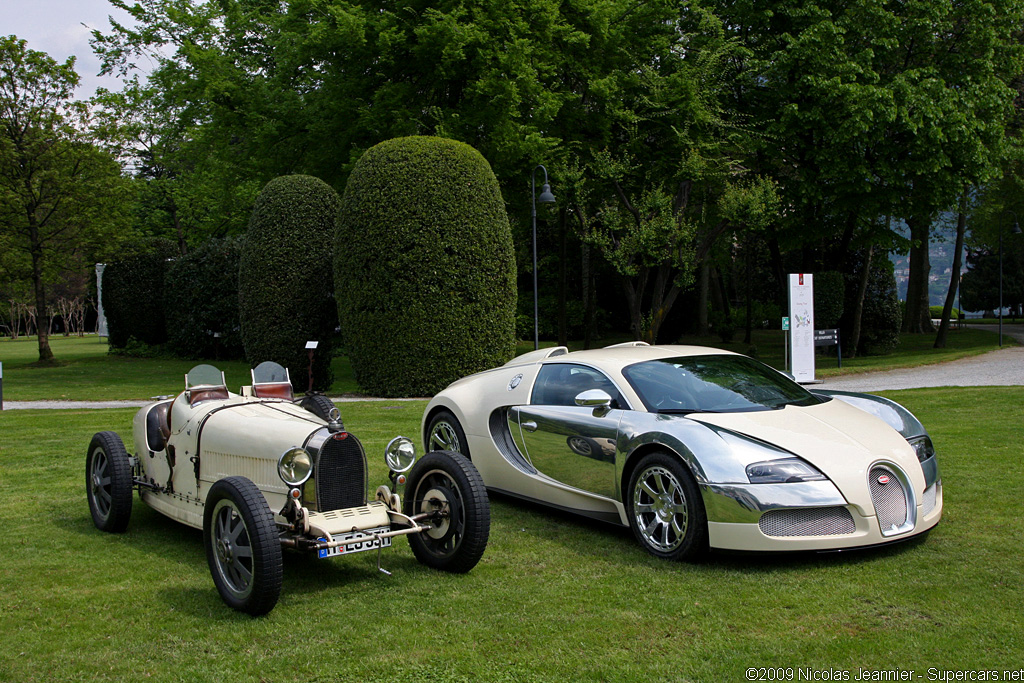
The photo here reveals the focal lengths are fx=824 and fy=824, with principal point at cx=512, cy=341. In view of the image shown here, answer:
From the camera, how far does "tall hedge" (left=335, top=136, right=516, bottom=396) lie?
17047 mm

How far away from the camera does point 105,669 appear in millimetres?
3865

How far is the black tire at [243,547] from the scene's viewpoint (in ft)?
14.4

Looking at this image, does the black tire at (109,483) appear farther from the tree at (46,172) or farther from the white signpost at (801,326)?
the tree at (46,172)

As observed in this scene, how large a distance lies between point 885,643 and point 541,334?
32686 mm

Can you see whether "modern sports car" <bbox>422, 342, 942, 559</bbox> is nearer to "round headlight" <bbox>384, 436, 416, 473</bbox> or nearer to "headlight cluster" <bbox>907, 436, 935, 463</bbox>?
"headlight cluster" <bbox>907, 436, 935, 463</bbox>

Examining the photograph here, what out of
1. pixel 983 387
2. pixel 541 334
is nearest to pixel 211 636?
pixel 983 387

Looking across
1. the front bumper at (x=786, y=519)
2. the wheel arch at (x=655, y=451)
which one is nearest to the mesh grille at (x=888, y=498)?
the front bumper at (x=786, y=519)

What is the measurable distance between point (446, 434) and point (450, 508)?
8.40ft

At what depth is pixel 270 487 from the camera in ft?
17.3

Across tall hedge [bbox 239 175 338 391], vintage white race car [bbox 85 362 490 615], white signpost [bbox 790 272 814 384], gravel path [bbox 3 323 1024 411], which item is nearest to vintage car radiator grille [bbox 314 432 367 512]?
vintage white race car [bbox 85 362 490 615]

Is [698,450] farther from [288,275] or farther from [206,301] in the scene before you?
[206,301]

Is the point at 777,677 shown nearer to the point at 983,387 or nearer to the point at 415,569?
the point at 415,569

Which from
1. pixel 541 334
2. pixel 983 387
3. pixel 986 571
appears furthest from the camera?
pixel 541 334

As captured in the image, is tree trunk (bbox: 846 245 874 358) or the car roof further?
tree trunk (bbox: 846 245 874 358)
